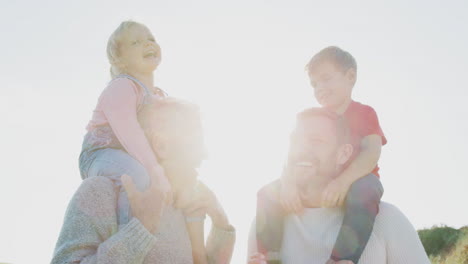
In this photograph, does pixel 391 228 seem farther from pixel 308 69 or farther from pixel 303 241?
pixel 308 69

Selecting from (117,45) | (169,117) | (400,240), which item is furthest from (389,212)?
(117,45)

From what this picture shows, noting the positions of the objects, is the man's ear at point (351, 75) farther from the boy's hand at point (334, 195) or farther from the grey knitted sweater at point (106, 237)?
the grey knitted sweater at point (106, 237)

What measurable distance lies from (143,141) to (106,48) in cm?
117

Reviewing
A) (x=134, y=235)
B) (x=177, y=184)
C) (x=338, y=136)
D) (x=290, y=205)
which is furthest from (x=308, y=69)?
(x=134, y=235)

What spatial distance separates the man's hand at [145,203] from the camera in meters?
2.87

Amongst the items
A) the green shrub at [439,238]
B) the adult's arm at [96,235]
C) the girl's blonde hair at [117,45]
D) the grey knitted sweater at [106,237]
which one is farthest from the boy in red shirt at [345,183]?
the green shrub at [439,238]

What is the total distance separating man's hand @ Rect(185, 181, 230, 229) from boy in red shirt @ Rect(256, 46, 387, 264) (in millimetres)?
308

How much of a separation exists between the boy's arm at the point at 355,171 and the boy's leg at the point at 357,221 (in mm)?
67

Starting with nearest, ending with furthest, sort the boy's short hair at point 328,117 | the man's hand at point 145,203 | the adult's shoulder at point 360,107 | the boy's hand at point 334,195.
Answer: the man's hand at point 145,203, the boy's hand at point 334,195, the boy's short hair at point 328,117, the adult's shoulder at point 360,107

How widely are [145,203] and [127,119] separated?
0.71 m

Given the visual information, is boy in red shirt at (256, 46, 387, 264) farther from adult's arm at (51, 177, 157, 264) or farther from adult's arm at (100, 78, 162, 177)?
adult's arm at (51, 177, 157, 264)

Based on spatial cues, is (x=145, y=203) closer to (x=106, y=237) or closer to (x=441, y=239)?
(x=106, y=237)

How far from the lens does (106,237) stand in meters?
2.79

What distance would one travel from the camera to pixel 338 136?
3709mm
